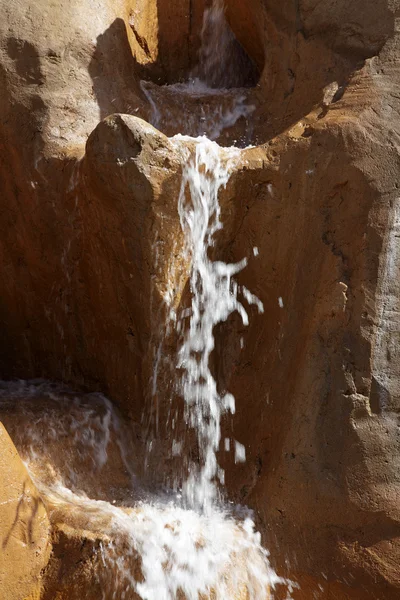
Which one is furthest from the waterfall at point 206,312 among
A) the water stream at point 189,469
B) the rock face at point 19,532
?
the rock face at point 19,532

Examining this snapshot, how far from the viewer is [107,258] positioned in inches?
163

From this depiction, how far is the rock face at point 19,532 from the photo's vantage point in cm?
Result: 325

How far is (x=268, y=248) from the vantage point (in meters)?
4.06

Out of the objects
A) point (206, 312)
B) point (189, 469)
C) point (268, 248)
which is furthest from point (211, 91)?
point (189, 469)

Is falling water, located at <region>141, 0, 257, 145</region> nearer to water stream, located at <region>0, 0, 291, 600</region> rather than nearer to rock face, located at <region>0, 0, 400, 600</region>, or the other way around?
rock face, located at <region>0, 0, 400, 600</region>

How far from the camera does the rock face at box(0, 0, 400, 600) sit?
362cm

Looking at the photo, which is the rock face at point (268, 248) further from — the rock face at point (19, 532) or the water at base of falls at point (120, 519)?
the rock face at point (19, 532)

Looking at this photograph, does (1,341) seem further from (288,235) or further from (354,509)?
(354,509)

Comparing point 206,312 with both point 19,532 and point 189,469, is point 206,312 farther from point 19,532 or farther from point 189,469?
point 19,532

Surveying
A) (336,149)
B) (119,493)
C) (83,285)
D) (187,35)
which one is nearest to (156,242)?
(83,285)

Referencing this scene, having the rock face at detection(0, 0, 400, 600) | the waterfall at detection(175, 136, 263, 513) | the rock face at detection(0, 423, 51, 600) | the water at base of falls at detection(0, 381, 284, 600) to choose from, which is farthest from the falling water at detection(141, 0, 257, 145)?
the rock face at detection(0, 423, 51, 600)

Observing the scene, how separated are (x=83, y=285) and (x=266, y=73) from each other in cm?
153

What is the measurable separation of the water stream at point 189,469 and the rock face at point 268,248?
0.27 ft

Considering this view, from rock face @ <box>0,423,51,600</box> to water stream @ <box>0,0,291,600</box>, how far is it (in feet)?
0.43
